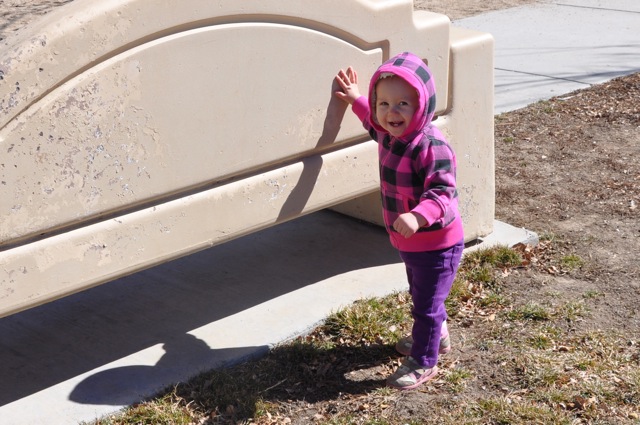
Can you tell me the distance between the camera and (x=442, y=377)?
3.92 meters

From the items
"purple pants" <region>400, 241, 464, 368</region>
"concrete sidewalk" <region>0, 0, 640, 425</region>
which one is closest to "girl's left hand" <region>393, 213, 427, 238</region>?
"purple pants" <region>400, 241, 464, 368</region>

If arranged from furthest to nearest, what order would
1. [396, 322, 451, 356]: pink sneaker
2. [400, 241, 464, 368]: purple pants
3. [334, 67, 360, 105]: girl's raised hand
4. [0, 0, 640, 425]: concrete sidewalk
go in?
[334, 67, 360, 105]: girl's raised hand < [396, 322, 451, 356]: pink sneaker < [0, 0, 640, 425]: concrete sidewalk < [400, 241, 464, 368]: purple pants

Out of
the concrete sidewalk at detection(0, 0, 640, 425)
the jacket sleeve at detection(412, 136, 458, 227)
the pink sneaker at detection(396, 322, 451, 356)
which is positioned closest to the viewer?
the jacket sleeve at detection(412, 136, 458, 227)

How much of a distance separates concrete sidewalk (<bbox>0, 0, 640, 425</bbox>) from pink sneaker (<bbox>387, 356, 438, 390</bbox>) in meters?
0.56

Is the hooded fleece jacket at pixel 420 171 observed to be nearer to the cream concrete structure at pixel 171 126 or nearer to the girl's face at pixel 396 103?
the girl's face at pixel 396 103

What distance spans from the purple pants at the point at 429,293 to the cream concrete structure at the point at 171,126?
29.0 inches

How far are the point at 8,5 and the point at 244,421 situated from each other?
334 inches

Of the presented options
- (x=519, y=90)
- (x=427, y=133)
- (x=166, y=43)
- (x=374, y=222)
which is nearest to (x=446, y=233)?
(x=427, y=133)

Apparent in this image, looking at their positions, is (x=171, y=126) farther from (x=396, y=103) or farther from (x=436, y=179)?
(x=436, y=179)

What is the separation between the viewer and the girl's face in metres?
3.61

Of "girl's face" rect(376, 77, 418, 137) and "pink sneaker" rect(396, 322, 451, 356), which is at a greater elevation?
"girl's face" rect(376, 77, 418, 137)

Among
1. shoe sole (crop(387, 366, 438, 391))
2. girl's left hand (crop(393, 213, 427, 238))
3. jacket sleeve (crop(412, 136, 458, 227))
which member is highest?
jacket sleeve (crop(412, 136, 458, 227))

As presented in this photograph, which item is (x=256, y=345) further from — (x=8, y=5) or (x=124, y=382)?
(x=8, y=5)

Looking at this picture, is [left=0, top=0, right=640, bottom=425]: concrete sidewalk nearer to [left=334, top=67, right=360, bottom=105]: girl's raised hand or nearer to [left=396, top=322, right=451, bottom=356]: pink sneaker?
[left=396, top=322, right=451, bottom=356]: pink sneaker
